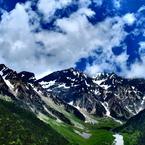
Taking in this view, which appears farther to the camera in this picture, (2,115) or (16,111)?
(16,111)

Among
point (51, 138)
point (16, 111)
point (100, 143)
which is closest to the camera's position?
point (51, 138)

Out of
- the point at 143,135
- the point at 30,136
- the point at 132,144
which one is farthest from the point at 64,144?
the point at 143,135

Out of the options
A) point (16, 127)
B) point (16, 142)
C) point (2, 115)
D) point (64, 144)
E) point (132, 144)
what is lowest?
point (132, 144)

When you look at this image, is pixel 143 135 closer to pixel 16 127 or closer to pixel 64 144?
pixel 64 144

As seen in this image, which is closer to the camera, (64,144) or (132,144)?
(64,144)

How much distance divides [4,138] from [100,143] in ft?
357

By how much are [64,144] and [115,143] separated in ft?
218

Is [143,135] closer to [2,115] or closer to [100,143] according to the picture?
[100,143]

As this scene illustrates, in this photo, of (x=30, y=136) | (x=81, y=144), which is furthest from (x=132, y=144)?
(x=30, y=136)

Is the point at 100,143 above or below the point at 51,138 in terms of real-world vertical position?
below

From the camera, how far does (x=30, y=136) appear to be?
12612 cm

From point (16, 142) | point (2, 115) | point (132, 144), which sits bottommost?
point (132, 144)

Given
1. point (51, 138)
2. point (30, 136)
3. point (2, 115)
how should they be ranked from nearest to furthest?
1. point (30, 136)
2. point (2, 115)
3. point (51, 138)

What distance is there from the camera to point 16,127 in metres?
131
